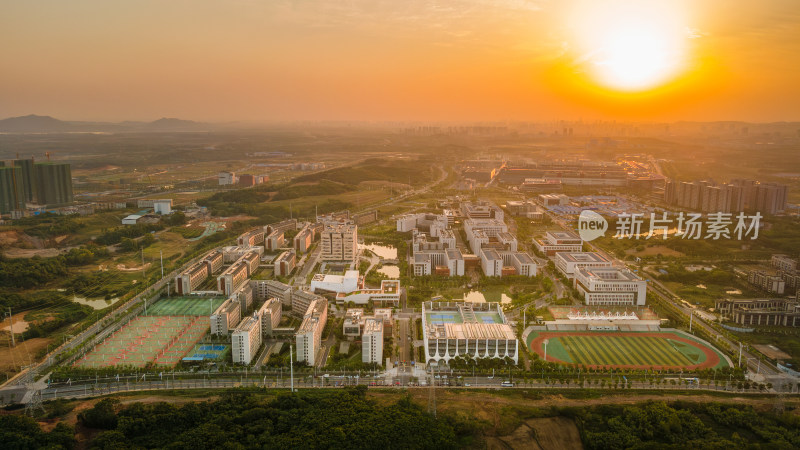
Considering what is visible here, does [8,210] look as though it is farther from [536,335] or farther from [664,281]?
[664,281]

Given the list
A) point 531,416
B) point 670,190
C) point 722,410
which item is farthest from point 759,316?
point 670,190

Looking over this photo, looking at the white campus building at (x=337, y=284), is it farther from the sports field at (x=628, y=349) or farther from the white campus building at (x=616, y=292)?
the white campus building at (x=616, y=292)

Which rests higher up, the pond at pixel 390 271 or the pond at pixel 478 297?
the pond at pixel 390 271

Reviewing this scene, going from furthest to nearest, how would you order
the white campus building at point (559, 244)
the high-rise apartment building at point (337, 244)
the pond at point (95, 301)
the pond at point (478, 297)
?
the white campus building at point (559, 244), the high-rise apartment building at point (337, 244), the pond at point (478, 297), the pond at point (95, 301)

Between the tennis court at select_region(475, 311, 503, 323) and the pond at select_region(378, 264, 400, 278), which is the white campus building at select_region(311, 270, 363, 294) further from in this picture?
the tennis court at select_region(475, 311, 503, 323)

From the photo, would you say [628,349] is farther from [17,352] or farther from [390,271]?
[17,352]

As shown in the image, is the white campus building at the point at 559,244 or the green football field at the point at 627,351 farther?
the white campus building at the point at 559,244

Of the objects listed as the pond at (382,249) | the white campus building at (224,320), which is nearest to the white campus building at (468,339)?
the white campus building at (224,320)
